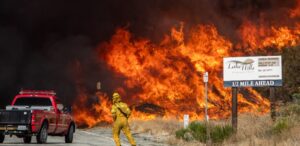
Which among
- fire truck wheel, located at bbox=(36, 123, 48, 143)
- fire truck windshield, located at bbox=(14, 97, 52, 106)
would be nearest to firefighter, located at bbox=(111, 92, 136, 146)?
fire truck wheel, located at bbox=(36, 123, 48, 143)

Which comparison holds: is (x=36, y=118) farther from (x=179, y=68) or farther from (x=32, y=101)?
(x=179, y=68)

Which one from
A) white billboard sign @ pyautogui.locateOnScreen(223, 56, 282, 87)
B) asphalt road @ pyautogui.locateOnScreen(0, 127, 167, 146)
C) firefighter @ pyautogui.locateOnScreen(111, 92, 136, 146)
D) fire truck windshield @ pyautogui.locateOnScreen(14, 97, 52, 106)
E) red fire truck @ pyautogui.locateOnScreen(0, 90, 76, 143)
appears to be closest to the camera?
firefighter @ pyautogui.locateOnScreen(111, 92, 136, 146)

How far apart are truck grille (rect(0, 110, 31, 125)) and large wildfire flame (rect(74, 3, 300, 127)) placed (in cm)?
1953

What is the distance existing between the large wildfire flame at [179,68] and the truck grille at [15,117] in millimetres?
19529

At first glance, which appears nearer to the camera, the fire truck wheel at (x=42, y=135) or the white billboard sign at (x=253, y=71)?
the fire truck wheel at (x=42, y=135)

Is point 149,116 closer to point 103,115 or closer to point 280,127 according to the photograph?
point 103,115

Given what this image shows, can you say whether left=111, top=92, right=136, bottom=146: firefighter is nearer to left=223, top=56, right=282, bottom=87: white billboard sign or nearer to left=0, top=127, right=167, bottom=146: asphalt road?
left=0, top=127, right=167, bottom=146: asphalt road

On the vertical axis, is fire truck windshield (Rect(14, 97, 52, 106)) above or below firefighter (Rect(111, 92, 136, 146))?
above

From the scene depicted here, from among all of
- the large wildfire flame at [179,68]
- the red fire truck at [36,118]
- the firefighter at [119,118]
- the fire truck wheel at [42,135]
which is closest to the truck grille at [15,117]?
the red fire truck at [36,118]

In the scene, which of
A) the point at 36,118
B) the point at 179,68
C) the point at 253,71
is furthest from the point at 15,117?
the point at 179,68

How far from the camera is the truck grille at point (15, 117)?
24.0 m

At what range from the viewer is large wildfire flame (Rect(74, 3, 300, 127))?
4425 centimetres

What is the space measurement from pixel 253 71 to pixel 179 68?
21.0 metres

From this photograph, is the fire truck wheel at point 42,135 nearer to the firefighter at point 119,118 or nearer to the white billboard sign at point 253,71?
the firefighter at point 119,118
